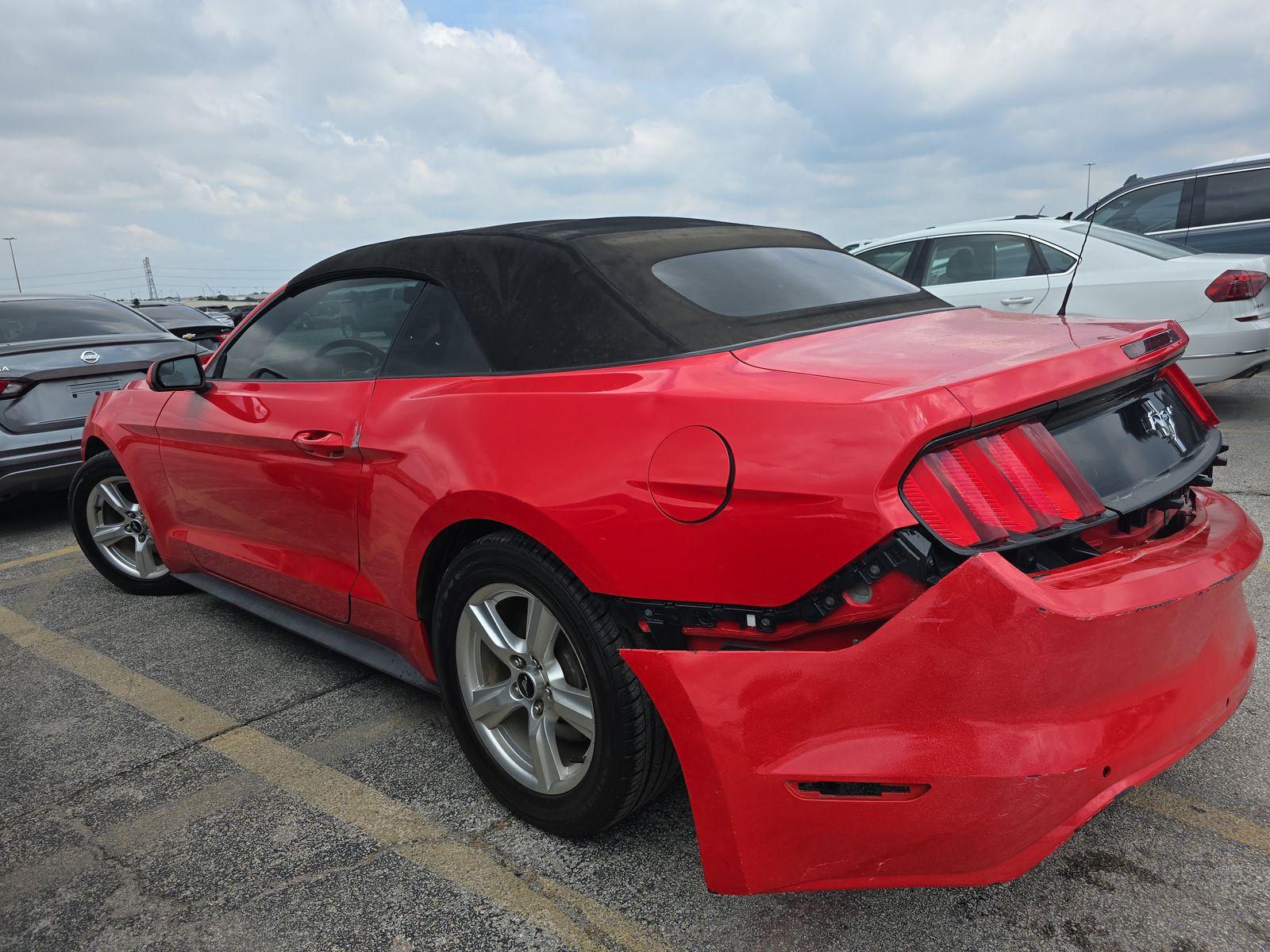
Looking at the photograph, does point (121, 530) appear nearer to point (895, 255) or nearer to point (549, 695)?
point (549, 695)

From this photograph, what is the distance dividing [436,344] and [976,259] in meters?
5.52

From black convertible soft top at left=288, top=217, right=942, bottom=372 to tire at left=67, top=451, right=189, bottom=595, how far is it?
2.15 meters

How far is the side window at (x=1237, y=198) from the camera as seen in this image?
8133mm

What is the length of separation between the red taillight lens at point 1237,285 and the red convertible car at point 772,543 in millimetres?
4283

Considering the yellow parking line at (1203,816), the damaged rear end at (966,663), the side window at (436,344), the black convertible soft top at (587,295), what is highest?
the black convertible soft top at (587,295)

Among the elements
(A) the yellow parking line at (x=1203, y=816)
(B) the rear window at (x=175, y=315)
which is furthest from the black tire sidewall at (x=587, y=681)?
(B) the rear window at (x=175, y=315)

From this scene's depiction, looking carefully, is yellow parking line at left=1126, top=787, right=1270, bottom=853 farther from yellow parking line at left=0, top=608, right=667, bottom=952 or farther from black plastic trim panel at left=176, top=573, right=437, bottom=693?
black plastic trim panel at left=176, top=573, right=437, bottom=693

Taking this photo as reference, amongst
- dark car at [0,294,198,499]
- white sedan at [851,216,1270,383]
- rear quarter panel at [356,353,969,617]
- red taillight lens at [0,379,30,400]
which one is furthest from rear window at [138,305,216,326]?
rear quarter panel at [356,353,969,617]

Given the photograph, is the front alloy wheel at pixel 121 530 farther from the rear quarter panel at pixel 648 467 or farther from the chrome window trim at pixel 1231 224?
the chrome window trim at pixel 1231 224

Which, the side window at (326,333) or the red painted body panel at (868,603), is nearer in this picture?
the red painted body panel at (868,603)

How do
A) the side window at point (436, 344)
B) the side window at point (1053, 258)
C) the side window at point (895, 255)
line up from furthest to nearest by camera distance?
1. the side window at point (895, 255)
2. the side window at point (1053, 258)
3. the side window at point (436, 344)

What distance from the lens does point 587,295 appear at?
2336 mm

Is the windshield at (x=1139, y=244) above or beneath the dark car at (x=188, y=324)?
above

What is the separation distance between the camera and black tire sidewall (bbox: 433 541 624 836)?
6.68 feet
